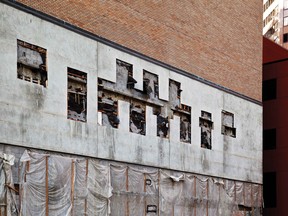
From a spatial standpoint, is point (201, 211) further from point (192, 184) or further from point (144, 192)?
point (144, 192)

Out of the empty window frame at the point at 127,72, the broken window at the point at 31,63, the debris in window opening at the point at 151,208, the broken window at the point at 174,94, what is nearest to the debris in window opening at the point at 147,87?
the empty window frame at the point at 127,72

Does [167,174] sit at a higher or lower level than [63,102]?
lower

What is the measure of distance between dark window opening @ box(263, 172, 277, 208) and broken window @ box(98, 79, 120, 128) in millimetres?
17368

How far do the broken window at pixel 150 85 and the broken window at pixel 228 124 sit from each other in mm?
6400

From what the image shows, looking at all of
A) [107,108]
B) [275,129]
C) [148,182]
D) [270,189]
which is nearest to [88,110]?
[107,108]

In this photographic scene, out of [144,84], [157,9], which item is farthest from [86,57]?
[157,9]

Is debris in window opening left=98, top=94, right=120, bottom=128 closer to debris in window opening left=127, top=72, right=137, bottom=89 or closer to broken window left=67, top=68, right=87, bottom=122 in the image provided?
broken window left=67, top=68, right=87, bottom=122

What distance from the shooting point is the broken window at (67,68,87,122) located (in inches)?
883

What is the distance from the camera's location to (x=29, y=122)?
20.2 m

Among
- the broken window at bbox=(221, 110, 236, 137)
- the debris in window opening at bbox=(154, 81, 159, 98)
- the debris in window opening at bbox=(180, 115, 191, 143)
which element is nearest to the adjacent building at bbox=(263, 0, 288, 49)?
the broken window at bbox=(221, 110, 236, 137)

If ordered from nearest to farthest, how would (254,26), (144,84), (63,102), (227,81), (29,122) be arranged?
(29,122), (63,102), (144,84), (227,81), (254,26)

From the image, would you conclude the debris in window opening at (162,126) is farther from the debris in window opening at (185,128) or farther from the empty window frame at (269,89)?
the empty window frame at (269,89)

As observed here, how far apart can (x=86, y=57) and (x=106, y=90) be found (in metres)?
1.84

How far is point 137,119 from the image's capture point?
2591 centimetres
